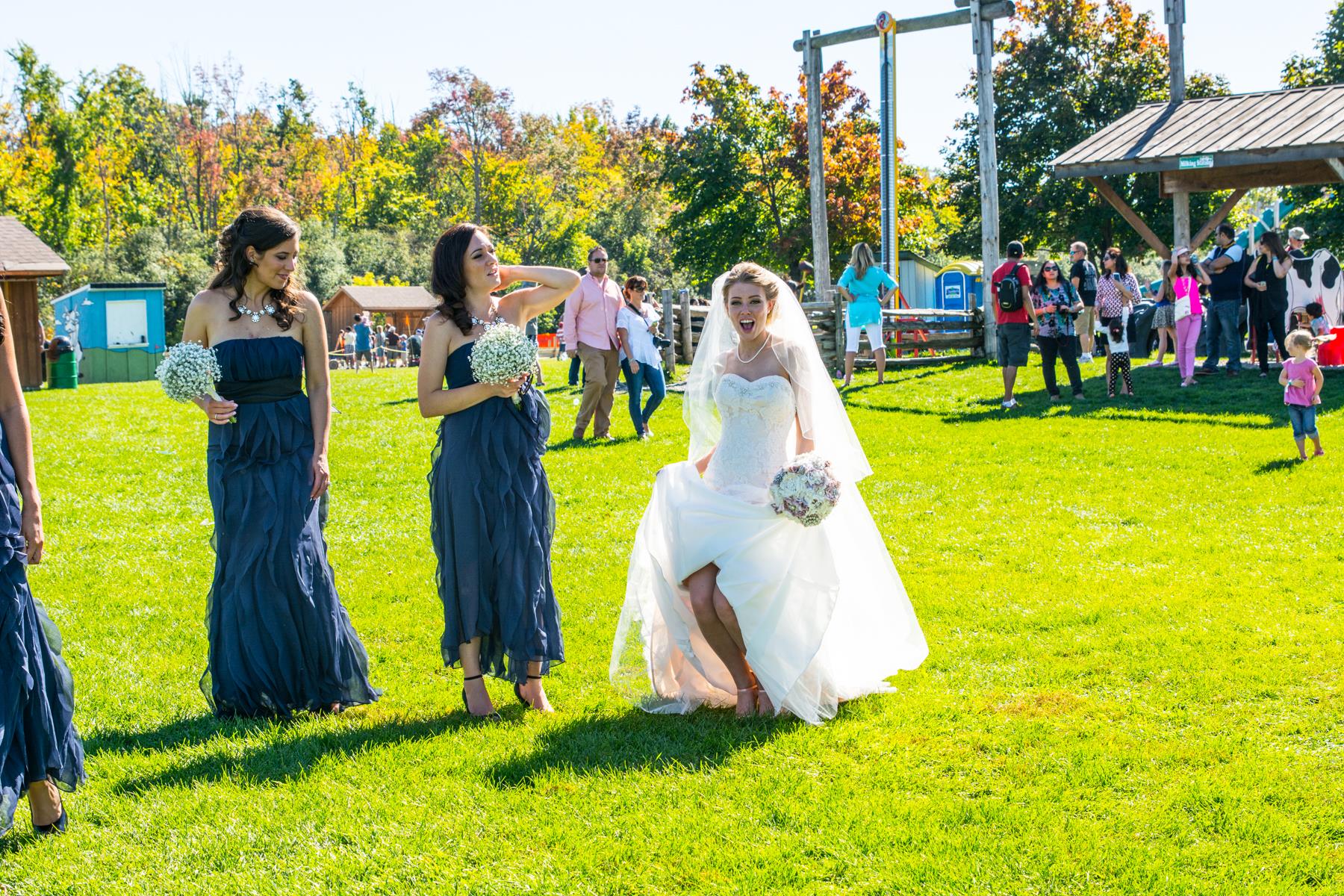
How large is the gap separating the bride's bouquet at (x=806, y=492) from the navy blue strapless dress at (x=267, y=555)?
2.13 m

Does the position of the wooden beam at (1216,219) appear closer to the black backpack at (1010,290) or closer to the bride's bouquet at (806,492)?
the black backpack at (1010,290)

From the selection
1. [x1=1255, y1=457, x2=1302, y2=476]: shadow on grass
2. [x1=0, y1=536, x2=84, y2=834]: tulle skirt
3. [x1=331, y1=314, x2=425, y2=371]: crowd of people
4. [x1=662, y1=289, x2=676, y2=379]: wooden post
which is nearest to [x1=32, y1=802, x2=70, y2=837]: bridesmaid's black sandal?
[x1=0, y1=536, x2=84, y2=834]: tulle skirt

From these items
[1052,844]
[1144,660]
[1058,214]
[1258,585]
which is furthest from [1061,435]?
[1058,214]

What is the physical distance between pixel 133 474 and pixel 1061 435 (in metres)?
10.3

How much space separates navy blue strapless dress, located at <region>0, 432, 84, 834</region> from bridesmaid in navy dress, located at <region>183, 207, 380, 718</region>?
3.99 ft

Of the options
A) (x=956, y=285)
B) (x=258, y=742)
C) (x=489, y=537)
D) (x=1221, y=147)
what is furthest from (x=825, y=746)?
(x=956, y=285)

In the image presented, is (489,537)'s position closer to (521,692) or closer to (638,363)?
(521,692)

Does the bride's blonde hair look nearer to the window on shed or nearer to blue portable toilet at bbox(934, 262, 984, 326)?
blue portable toilet at bbox(934, 262, 984, 326)

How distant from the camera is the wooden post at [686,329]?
23.8 metres

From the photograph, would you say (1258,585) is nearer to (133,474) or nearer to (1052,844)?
(1052,844)

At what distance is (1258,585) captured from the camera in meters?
7.40

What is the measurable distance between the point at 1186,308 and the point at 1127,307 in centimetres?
88

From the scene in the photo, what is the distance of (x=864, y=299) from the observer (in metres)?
18.8

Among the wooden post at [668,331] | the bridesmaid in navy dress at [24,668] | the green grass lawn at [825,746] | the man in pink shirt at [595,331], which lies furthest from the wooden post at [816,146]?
the bridesmaid in navy dress at [24,668]
